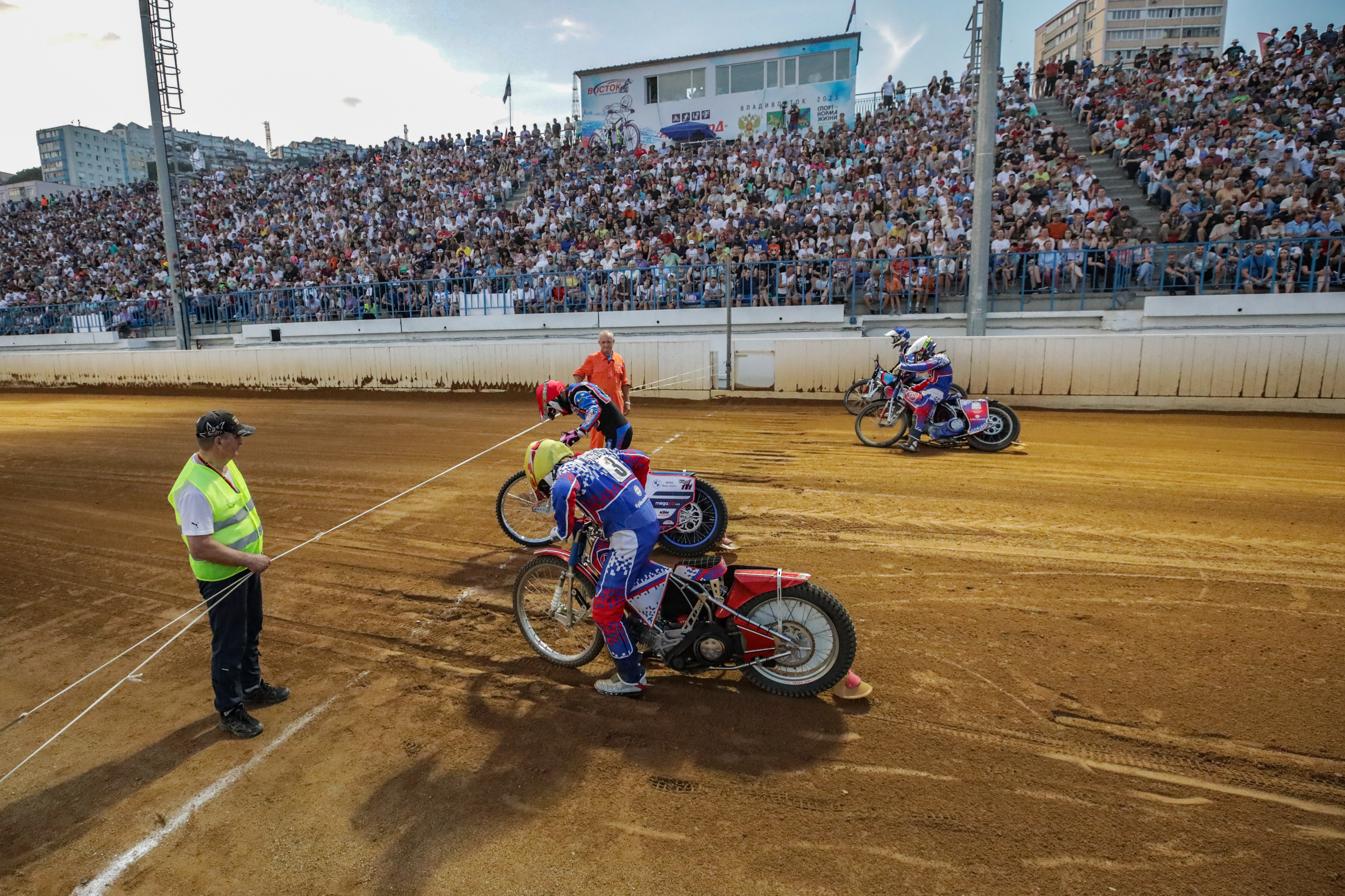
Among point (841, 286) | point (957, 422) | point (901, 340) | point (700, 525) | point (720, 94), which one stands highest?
point (720, 94)

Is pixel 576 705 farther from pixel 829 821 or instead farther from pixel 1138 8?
pixel 1138 8

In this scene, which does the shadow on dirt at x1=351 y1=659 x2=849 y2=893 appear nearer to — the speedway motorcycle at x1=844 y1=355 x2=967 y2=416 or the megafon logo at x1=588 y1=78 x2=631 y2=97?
the speedway motorcycle at x1=844 y1=355 x2=967 y2=416

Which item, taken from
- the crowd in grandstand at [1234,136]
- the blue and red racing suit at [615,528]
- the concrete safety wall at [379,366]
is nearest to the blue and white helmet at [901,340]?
the concrete safety wall at [379,366]

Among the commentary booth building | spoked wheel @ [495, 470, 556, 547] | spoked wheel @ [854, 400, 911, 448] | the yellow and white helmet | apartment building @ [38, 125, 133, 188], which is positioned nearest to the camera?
the yellow and white helmet

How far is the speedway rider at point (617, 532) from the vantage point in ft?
13.0

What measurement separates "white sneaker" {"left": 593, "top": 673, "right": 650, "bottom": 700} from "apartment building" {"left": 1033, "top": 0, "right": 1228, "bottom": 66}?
117m

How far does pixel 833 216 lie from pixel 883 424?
1166 cm

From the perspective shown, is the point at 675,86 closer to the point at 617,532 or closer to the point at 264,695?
the point at 617,532

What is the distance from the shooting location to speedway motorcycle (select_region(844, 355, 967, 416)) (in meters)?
10.3

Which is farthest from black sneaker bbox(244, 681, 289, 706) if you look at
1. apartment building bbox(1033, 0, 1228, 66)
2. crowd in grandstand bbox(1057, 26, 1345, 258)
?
apartment building bbox(1033, 0, 1228, 66)

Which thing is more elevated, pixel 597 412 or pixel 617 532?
pixel 597 412

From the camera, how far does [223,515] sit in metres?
3.91

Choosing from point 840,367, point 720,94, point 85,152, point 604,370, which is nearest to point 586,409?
point 604,370

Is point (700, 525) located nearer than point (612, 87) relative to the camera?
Yes
